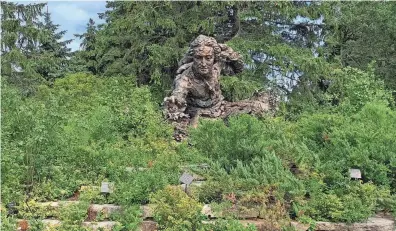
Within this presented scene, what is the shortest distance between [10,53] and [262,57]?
7.66 metres

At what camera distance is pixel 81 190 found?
16.5ft

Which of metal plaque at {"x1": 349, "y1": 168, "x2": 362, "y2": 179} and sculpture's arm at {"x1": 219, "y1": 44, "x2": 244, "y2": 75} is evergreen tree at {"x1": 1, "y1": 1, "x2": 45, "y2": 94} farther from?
metal plaque at {"x1": 349, "y1": 168, "x2": 362, "y2": 179}

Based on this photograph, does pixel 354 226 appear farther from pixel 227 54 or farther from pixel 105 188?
pixel 227 54

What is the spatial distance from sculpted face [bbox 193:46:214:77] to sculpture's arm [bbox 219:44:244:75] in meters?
0.63

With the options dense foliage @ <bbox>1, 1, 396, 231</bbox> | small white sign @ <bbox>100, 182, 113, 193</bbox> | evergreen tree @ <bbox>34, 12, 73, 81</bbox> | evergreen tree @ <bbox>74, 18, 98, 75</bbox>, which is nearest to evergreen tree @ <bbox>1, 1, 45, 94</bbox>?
evergreen tree @ <bbox>34, 12, 73, 81</bbox>

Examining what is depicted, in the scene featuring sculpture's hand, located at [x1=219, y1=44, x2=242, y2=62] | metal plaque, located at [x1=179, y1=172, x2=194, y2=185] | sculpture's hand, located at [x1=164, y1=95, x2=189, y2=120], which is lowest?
metal plaque, located at [x1=179, y1=172, x2=194, y2=185]

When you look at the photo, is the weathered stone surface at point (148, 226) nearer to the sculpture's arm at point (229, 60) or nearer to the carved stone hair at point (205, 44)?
the carved stone hair at point (205, 44)

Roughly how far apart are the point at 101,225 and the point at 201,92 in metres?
4.56

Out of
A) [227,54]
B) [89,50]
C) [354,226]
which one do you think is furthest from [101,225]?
[89,50]

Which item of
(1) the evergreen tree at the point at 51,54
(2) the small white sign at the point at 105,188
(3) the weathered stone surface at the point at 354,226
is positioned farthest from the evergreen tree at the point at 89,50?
(3) the weathered stone surface at the point at 354,226

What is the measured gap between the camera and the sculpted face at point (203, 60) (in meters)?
8.42

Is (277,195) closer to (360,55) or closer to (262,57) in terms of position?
(262,57)

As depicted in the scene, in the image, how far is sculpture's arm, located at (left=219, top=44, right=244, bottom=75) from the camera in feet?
→ 30.2

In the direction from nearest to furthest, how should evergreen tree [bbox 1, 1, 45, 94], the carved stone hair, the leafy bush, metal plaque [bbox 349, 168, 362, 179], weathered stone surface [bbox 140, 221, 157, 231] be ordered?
1. the leafy bush
2. weathered stone surface [bbox 140, 221, 157, 231]
3. metal plaque [bbox 349, 168, 362, 179]
4. the carved stone hair
5. evergreen tree [bbox 1, 1, 45, 94]
